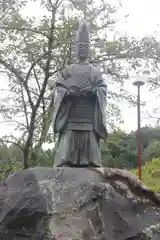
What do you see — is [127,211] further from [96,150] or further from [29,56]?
[29,56]

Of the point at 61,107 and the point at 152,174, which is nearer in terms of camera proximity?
the point at 61,107

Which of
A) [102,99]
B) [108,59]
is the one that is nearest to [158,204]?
[102,99]

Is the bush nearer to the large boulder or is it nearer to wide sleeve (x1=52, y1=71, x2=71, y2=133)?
wide sleeve (x1=52, y1=71, x2=71, y2=133)

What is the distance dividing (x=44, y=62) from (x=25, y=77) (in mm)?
628

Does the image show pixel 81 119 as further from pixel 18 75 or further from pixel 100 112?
pixel 18 75

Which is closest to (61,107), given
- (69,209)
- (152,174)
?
(69,209)

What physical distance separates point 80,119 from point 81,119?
14 mm

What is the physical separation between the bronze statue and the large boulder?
77 cm

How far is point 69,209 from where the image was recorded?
5613 millimetres

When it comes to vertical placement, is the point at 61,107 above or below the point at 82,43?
below

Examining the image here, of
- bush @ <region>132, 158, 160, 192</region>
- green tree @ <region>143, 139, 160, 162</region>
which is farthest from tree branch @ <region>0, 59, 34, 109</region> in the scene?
green tree @ <region>143, 139, 160, 162</region>

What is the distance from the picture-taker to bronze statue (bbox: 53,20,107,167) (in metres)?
6.85

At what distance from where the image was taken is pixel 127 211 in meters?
5.81

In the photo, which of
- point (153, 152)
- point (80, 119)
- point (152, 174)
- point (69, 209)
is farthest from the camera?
point (153, 152)
